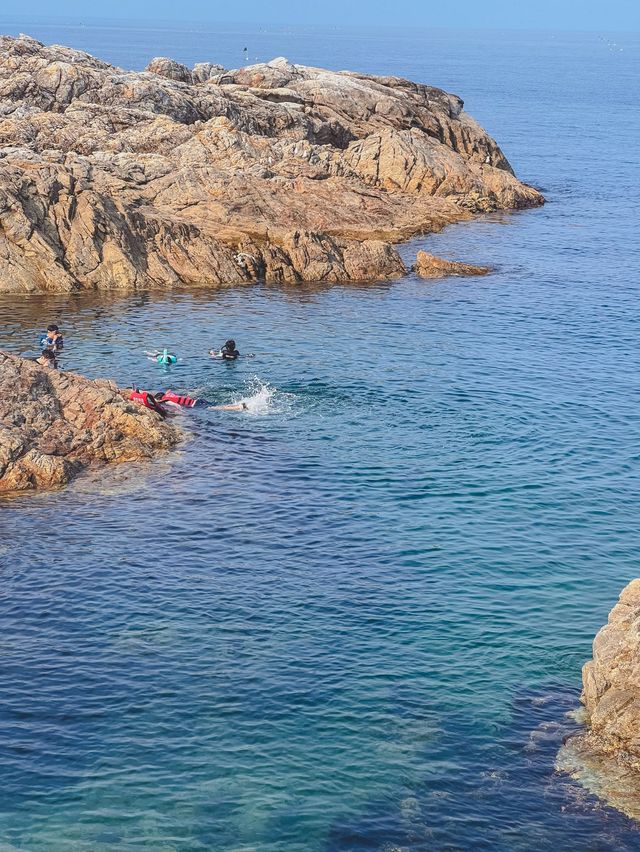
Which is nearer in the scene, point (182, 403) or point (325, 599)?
point (325, 599)

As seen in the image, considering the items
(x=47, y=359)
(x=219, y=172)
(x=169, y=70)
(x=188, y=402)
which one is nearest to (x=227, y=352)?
(x=188, y=402)

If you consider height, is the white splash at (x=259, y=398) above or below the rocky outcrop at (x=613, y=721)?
above

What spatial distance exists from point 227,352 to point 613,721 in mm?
34608

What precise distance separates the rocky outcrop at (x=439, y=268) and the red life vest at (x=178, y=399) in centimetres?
3366

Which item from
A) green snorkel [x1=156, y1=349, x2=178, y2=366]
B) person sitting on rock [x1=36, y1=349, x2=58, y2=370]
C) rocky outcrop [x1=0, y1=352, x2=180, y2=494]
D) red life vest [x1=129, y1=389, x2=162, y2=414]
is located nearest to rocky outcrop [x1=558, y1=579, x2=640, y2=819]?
rocky outcrop [x1=0, y1=352, x2=180, y2=494]

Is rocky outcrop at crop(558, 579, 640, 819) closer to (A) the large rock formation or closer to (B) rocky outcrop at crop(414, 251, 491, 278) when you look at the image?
(A) the large rock formation

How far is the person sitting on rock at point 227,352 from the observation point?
5706cm

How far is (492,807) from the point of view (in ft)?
80.5

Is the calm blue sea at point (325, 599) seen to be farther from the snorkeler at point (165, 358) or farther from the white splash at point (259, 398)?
the snorkeler at point (165, 358)

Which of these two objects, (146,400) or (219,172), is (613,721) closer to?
(146,400)

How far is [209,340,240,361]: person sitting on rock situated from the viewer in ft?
187

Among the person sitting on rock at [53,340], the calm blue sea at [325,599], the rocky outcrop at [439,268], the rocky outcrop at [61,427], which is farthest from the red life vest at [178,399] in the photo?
the rocky outcrop at [439,268]

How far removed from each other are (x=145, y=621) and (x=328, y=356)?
29.8 m

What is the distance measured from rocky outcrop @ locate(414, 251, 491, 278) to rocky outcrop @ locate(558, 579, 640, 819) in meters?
54.9
